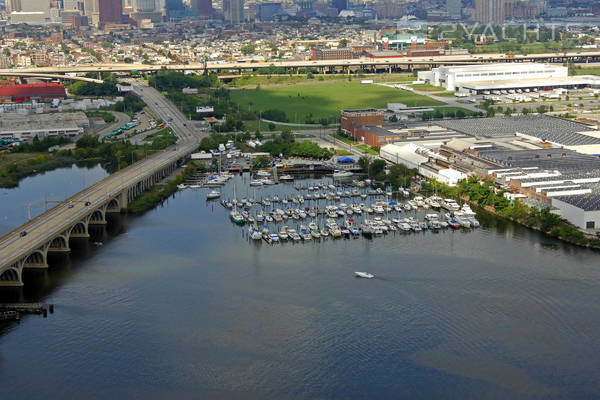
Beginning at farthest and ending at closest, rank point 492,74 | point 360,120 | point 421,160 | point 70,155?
point 492,74 < point 360,120 < point 70,155 < point 421,160

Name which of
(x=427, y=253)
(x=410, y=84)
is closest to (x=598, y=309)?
(x=427, y=253)

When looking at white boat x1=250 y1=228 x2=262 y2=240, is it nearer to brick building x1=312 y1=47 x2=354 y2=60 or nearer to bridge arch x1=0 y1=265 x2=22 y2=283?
bridge arch x1=0 y1=265 x2=22 y2=283

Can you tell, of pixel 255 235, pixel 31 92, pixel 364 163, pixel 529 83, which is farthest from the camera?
pixel 529 83

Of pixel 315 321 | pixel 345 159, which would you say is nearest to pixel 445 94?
pixel 345 159

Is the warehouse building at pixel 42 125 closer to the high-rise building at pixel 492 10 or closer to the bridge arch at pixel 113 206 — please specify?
the bridge arch at pixel 113 206

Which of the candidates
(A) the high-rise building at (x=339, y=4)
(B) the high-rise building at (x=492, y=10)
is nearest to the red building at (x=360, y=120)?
(B) the high-rise building at (x=492, y=10)

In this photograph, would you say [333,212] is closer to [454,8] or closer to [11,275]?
[11,275]
